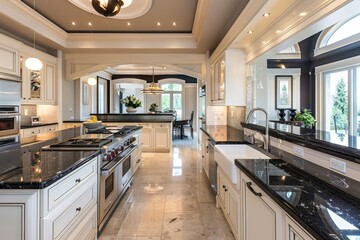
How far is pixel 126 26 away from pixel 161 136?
129 inches

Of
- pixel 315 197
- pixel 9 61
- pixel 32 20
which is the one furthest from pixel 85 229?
pixel 32 20

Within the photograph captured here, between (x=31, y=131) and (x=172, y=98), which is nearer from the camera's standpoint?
(x=31, y=131)

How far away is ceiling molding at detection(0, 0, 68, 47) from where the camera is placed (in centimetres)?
421

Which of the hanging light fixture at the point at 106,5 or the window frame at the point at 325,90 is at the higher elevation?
the hanging light fixture at the point at 106,5

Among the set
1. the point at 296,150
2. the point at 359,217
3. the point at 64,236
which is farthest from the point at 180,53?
the point at 359,217

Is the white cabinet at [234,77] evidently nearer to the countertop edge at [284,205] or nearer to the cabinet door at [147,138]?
the countertop edge at [284,205]

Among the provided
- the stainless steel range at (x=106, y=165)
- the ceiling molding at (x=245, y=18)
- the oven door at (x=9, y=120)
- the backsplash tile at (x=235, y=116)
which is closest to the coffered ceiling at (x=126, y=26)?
the ceiling molding at (x=245, y=18)

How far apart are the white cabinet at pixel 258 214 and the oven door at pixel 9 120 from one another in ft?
11.7

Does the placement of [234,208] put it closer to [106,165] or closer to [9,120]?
[106,165]

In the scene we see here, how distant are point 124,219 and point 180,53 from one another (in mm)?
4891

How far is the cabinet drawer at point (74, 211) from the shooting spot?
1.58 metres

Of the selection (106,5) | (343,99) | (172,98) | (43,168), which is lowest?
(43,168)

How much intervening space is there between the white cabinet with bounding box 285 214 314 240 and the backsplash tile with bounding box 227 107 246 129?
318 centimetres

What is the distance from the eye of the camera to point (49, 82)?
6.23 meters
